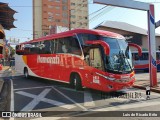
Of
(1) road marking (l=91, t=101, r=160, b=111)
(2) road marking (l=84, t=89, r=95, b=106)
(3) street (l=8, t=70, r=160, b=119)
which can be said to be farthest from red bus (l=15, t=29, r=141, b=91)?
(1) road marking (l=91, t=101, r=160, b=111)

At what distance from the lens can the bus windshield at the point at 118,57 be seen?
423 inches

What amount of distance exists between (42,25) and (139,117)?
78178 millimetres

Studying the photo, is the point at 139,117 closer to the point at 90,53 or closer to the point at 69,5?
the point at 90,53

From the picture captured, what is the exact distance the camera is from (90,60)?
38.0 ft

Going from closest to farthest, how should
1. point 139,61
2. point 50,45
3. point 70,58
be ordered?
point 70,58
point 50,45
point 139,61

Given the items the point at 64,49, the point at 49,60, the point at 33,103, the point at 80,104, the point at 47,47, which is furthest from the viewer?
the point at 47,47

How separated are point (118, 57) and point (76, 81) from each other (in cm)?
291

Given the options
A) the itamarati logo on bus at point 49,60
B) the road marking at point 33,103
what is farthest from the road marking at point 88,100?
the itamarati logo on bus at point 49,60

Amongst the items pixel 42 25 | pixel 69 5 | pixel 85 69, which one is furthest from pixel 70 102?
pixel 69 5

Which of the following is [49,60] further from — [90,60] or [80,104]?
[80,104]

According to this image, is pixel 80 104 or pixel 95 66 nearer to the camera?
pixel 80 104

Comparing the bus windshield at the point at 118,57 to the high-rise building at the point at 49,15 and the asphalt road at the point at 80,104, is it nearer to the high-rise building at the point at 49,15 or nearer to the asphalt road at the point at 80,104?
the asphalt road at the point at 80,104

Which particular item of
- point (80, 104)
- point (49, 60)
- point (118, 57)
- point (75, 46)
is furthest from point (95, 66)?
point (49, 60)

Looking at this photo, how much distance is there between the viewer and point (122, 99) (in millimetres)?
10250
